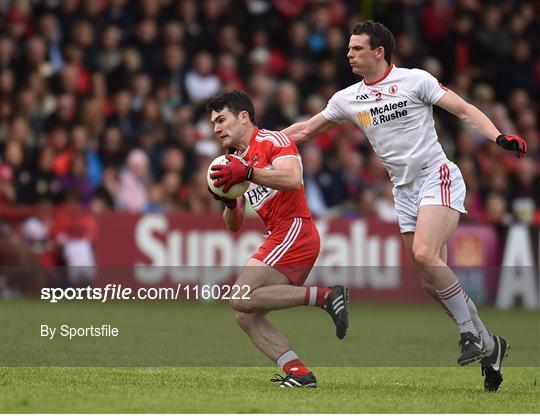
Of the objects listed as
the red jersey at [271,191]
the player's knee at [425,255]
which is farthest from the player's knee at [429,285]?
the red jersey at [271,191]

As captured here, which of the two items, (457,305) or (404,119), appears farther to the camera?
(404,119)

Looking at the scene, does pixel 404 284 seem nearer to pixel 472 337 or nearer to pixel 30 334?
pixel 30 334

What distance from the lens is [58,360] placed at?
403 inches

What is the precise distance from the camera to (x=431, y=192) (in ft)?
30.1

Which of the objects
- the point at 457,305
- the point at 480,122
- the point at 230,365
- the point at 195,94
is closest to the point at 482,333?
the point at 457,305

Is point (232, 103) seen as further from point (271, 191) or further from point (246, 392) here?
point (246, 392)

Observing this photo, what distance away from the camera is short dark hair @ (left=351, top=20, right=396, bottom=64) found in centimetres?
930

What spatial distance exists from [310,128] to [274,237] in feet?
3.60

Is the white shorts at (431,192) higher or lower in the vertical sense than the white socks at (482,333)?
higher

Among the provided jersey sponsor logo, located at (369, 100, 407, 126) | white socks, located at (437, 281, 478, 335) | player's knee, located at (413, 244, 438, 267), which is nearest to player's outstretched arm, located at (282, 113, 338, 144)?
A: jersey sponsor logo, located at (369, 100, 407, 126)

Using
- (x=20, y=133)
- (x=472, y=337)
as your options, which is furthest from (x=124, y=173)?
(x=472, y=337)

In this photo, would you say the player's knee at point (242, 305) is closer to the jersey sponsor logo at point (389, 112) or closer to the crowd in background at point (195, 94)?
the jersey sponsor logo at point (389, 112)

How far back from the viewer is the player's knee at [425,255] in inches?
350

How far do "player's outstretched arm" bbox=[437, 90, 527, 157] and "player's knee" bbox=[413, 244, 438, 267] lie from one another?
86cm
